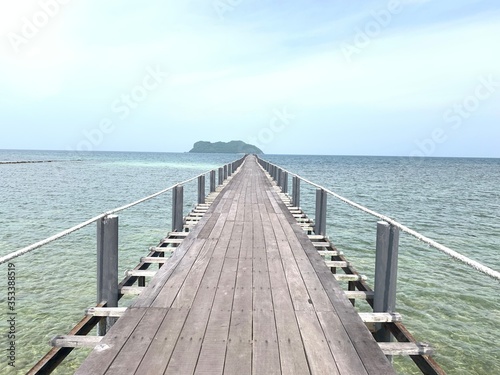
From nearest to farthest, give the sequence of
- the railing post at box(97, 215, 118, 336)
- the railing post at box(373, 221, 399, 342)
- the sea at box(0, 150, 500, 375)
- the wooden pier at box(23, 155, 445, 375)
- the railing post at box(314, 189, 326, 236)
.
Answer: the wooden pier at box(23, 155, 445, 375)
the railing post at box(373, 221, 399, 342)
the railing post at box(97, 215, 118, 336)
the sea at box(0, 150, 500, 375)
the railing post at box(314, 189, 326, 236)

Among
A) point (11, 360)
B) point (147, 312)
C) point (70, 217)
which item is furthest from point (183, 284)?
point (70, 217)

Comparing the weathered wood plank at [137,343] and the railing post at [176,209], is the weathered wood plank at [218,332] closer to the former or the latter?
the weathered wood plank at [137,343]

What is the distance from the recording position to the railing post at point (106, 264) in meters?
4.39

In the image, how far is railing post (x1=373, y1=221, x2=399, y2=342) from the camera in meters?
4.19

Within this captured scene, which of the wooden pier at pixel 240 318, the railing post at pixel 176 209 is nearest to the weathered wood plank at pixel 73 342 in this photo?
the wooden pier at pixel 240 318

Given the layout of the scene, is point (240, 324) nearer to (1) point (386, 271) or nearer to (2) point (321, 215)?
(1) point (386, 271)

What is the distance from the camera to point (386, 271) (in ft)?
14.0

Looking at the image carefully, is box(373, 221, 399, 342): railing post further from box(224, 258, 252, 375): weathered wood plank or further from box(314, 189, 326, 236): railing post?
box(314, 189, 326, 236): railing post

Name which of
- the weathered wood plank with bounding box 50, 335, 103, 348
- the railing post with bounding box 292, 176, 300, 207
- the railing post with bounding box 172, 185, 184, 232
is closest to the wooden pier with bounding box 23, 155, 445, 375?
the weathered wood plank with bounding box 50, 335, 103, 348

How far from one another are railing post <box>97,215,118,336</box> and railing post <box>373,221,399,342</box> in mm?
3347

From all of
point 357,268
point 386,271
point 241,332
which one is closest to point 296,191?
point 357,268

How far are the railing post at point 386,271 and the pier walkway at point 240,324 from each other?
49cm

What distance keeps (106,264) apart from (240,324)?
2011mm

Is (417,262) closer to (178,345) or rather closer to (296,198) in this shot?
(296,198)
